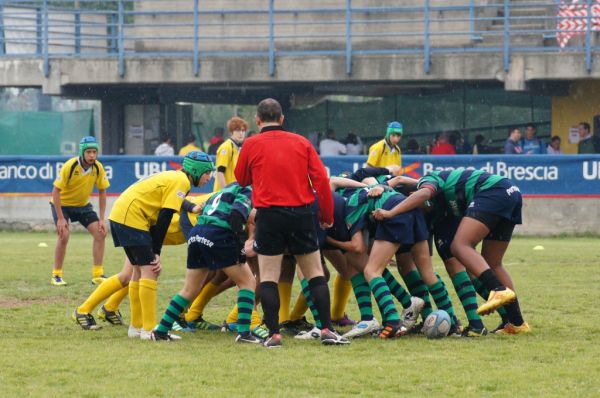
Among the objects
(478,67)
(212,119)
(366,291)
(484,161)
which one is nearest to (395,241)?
(366,291)

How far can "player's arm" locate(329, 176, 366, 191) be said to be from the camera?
1016 centimetres

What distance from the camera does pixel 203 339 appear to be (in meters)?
9.94

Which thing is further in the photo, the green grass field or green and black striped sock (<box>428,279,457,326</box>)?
green and black striped sock (<box>428,279,457,326</box>)

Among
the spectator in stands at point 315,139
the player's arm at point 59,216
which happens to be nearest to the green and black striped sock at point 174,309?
the player's arm at point 59,216

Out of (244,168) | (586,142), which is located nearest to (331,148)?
(586,142)

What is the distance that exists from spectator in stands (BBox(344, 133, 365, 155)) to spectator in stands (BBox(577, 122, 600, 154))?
204 inches

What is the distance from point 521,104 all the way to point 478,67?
3415mm

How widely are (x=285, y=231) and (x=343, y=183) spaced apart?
1171mm

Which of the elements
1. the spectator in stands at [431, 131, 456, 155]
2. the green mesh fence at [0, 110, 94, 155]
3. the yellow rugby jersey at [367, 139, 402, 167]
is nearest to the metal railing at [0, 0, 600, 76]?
the spectator in stands at [431, 131, 456, 155]

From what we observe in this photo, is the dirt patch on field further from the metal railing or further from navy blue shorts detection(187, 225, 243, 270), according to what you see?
the metal railing

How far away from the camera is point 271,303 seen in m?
9.25

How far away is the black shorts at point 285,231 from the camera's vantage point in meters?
9.20

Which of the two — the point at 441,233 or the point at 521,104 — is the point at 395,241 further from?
the point at 521,104

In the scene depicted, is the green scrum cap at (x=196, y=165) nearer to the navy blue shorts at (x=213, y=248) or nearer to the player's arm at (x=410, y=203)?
the navy blue shorts at (x=213, y=248)
